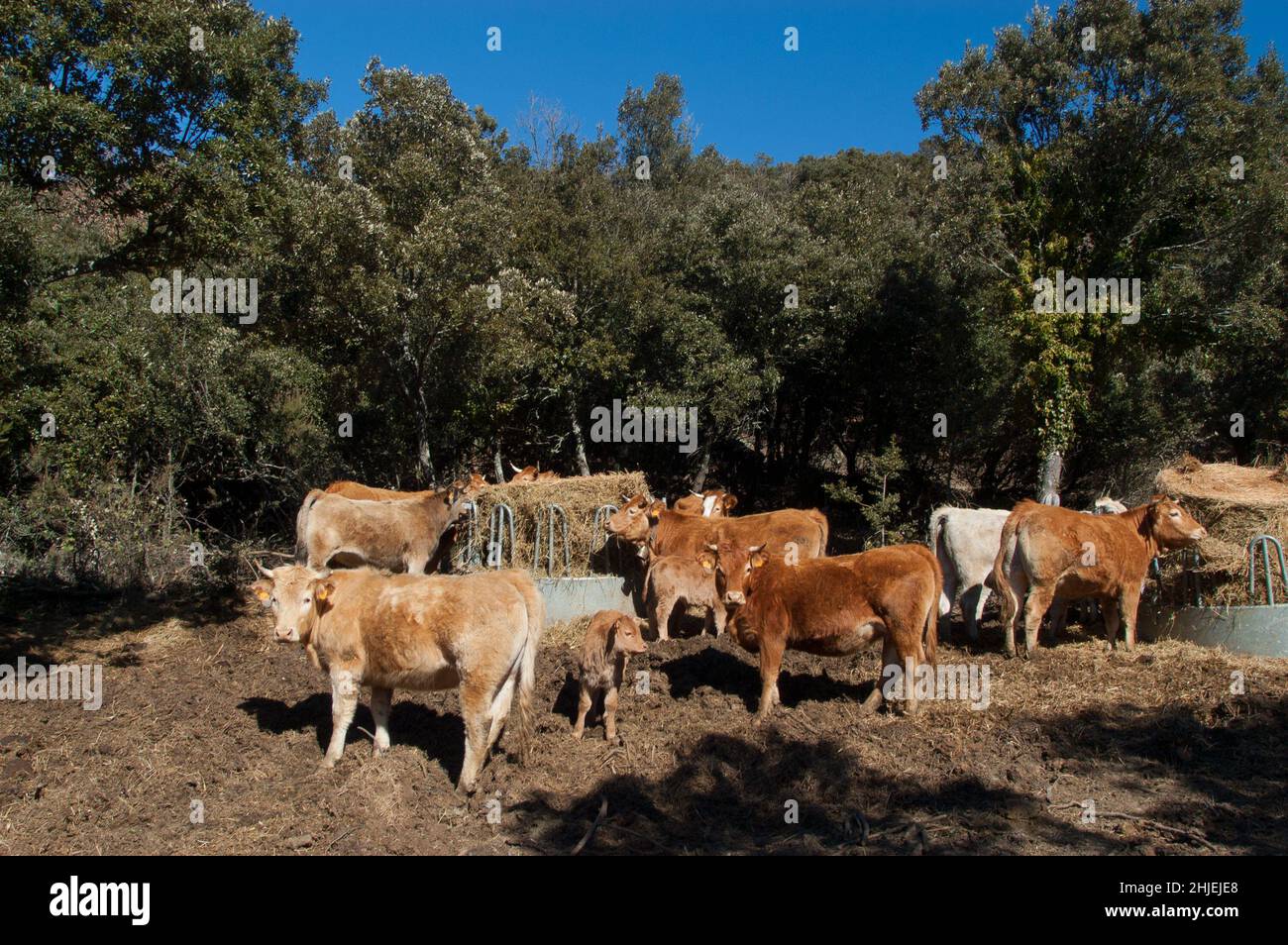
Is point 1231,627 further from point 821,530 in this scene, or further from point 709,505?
point 709,505

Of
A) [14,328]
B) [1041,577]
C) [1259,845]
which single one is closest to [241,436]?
[14,328]

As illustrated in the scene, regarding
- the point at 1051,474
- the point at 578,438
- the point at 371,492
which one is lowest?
the point at 371,492

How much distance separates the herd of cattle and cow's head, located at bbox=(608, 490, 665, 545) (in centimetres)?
2

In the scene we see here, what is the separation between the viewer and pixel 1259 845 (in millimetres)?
6633

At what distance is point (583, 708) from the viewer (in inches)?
363

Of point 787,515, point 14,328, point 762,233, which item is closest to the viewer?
point 14,328

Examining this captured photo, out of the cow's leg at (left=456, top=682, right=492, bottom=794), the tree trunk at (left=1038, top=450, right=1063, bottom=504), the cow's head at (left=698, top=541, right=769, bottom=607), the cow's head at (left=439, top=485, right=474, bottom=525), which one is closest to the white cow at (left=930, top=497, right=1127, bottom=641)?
the cow's head at (left=698, top=541, right=769, bottom=607)

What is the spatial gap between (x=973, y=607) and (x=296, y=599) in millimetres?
8966

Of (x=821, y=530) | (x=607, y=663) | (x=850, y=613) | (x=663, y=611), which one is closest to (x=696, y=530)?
(x=821, y=530)

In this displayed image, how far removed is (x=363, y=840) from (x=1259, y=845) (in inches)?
240

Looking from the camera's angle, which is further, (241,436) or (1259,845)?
(241,436)

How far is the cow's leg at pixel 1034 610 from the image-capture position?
1177cm

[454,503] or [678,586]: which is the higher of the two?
[454,503]

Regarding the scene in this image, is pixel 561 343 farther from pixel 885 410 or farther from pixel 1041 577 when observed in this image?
pixel 1041 577
